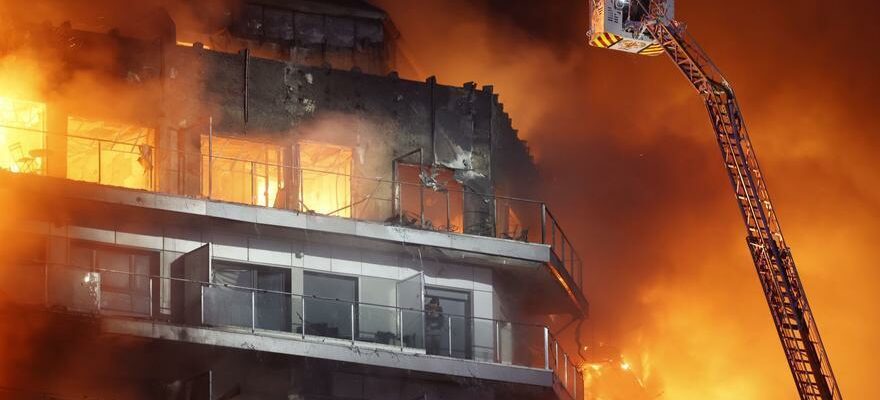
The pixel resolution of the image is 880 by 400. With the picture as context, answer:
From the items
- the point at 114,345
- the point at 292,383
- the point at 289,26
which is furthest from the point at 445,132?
the point at 114,345

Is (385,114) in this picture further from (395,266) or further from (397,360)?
(397,360)

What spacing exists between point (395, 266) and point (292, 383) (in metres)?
5.23

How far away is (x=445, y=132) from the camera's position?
169 feet

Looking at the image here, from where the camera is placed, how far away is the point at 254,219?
46250 mm

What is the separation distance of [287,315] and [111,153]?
609cm

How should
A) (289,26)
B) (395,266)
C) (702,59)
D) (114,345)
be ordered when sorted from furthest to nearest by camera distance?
(702,59)
(289,26)
(395,266)
(114,345)

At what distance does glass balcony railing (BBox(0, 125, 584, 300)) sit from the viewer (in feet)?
153

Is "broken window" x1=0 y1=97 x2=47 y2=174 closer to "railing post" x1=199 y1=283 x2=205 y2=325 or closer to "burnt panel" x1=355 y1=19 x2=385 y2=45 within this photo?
"railing post" x1=199 y1=283 x2=205 y2=325

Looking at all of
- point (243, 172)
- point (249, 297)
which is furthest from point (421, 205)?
point (249, 297)

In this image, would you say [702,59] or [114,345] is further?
[702,59]

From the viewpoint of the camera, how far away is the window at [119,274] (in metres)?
44.5

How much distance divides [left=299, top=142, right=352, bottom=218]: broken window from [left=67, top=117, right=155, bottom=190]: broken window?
13.8ft

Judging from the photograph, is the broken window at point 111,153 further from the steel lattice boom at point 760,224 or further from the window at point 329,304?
the steel lattice boom at point 760,224

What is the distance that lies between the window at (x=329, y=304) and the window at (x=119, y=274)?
4.01 metres
